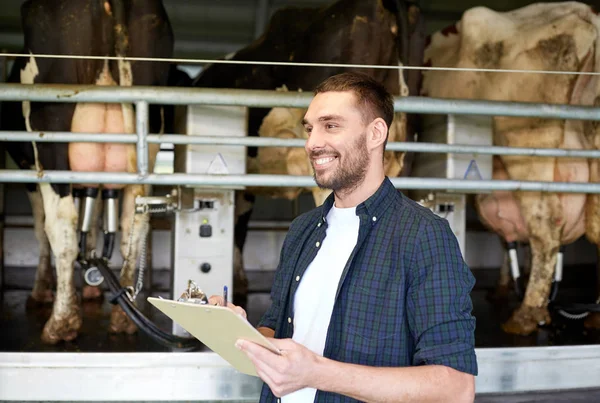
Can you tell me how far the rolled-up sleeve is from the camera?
1.19 meters

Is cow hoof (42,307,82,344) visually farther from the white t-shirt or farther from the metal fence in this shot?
the white t-shirt

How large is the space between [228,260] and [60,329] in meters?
0.80

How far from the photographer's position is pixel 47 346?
272 cm

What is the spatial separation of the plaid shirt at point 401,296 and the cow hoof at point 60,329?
74.6 inches

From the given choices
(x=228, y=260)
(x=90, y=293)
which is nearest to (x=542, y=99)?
(x=228, y=260)

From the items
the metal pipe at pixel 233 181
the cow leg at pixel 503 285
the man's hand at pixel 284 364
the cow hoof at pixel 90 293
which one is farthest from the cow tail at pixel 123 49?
the cow leg at pixel 503 285

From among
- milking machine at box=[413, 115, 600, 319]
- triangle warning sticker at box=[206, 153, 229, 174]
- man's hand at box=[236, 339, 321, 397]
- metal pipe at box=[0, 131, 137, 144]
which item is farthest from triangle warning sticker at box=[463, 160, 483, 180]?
man's hand at box=[236, 339, 321, 397]

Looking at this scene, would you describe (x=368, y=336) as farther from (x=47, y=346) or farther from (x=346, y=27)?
(x=346, y=27)

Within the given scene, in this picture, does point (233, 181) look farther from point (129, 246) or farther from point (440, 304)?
point (440, 304)

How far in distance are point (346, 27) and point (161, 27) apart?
0.91 meters

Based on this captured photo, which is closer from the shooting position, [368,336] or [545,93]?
[368,336]

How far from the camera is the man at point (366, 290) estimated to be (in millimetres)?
1152

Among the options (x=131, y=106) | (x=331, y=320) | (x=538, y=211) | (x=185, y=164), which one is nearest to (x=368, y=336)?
(x=331, y=320)

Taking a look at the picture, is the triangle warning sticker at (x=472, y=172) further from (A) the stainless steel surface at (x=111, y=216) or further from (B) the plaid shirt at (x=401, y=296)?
(B) the plaid shirt at (x=401, y=296)
